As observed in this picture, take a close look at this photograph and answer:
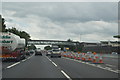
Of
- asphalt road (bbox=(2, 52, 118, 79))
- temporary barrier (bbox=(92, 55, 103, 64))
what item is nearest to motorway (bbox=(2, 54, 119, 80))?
asphalt road (bbox=(2, 52, 118, 79))

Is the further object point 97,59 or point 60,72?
point 97,59

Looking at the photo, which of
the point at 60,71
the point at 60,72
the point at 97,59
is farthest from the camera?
the point at 97,59

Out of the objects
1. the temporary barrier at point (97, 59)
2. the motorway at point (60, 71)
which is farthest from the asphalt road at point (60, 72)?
the temporary barrier at point (97, 59)

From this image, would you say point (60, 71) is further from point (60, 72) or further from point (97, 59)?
point (97, 59)

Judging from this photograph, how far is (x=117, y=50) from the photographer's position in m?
64.5

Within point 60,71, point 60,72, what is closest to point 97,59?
point 60,71

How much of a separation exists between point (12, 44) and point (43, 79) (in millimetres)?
17835

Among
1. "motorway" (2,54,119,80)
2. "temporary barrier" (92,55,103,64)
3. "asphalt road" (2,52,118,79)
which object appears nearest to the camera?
"asphalt road" (2,52,118,79)

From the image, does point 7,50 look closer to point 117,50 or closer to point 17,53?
point 17,53

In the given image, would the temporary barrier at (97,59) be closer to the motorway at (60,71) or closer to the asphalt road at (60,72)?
the motorway at (60,71)

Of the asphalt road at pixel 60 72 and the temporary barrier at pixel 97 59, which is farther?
the temporary barrier at pixel 97 59

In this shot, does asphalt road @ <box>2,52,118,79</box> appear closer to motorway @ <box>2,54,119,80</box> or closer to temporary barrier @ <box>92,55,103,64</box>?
motorway @ <box>2,54,119,80</box>

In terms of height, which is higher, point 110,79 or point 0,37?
point 0,37

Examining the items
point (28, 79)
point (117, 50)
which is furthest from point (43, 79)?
point (117, 50)
